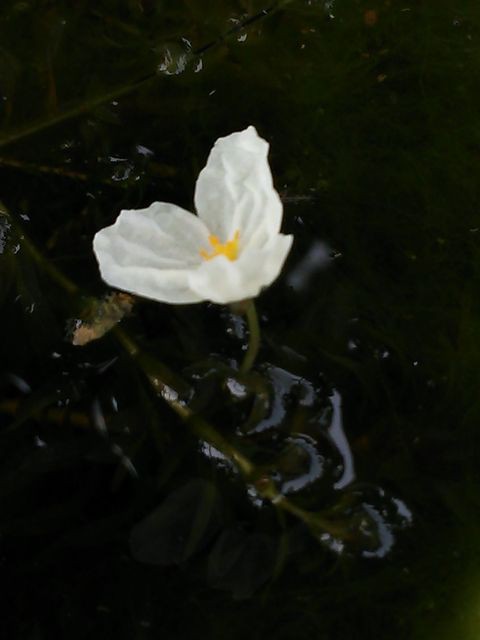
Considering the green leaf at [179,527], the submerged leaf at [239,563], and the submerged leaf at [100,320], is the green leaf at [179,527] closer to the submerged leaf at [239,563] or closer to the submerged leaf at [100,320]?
the submerged leaf at [239,563]

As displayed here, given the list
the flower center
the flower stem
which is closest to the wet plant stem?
the flower stem

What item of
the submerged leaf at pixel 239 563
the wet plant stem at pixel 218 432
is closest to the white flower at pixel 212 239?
the wet plant stem at pixel 218 432

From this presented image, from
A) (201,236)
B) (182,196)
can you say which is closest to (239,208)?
(201,236)

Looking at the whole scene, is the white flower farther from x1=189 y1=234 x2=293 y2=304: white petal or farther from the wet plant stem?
the wet plant stem

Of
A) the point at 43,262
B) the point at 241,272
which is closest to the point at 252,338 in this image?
the point at 241,272

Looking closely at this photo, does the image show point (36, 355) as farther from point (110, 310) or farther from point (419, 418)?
point (419, 418)
